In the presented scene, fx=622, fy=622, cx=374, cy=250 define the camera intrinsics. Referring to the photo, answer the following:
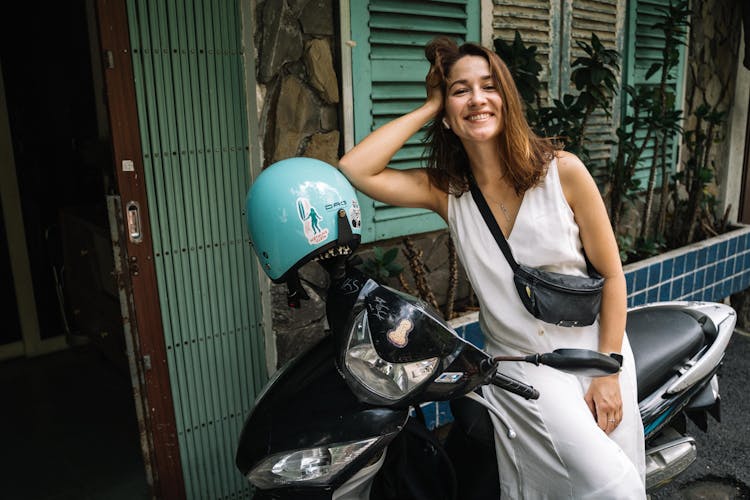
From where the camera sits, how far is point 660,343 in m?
2.31

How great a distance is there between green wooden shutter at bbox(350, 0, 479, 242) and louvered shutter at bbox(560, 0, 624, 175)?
905 mm

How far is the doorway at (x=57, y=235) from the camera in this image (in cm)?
396

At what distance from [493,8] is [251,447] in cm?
289

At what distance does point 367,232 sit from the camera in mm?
3215

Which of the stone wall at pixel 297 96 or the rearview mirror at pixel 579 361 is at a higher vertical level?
the stone wall at pixel 297 96

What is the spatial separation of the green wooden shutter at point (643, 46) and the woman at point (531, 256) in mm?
2984

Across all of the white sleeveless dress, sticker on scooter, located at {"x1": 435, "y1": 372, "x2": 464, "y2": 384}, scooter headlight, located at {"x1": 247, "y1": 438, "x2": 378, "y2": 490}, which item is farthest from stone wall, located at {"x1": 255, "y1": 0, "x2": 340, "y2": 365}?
sticker on scooter, located at {"x1": 435, "y1": 372, "x2": 464, "y2": 384}

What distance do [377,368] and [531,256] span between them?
693mm

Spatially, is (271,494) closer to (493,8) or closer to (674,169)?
(493,8)

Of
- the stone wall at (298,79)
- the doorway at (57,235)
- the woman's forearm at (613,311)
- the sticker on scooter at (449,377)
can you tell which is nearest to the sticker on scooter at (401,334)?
the sticker on scooter at (449,377)

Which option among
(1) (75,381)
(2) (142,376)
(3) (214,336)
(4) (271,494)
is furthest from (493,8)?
(1) (75,381)

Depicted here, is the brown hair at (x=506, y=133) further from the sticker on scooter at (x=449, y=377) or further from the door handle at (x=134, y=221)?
the door handle at (x=134, y=221)

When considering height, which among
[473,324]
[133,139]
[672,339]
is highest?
[133,139]

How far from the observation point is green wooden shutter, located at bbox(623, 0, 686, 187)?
4.41 metres
